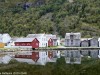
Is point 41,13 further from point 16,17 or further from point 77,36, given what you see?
point 77,36

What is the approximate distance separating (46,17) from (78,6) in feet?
40.5

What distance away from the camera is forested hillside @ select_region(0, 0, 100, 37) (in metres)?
93.7

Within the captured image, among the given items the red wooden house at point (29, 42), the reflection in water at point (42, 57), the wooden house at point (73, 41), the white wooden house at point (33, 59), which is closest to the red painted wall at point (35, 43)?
the red wooden house at point (29, 42)

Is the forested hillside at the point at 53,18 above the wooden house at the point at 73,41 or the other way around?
above

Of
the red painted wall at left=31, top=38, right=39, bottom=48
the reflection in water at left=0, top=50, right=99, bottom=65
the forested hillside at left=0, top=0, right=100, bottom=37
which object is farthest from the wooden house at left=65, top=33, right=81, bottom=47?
the reflection in water at left=0, top=50, right=99, bottom=65

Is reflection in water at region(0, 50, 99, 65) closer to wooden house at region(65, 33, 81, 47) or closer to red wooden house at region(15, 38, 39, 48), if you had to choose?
red wooden house at region(15, 38, 39, 48)

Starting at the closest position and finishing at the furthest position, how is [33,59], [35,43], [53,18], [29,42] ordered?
[33,59]
[29,42]
[35,43]
[53,18]

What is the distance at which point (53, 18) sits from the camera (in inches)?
4200

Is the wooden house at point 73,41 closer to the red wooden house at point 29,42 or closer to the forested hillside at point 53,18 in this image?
the red wooden house at point 29,42

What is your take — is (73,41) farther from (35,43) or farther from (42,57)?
(42,57)

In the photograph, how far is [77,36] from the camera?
7256cm

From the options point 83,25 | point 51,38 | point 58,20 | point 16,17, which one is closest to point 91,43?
point 51,38

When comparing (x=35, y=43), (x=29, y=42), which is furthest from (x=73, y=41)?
(x=29, y=42)

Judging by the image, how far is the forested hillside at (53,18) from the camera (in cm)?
9372
